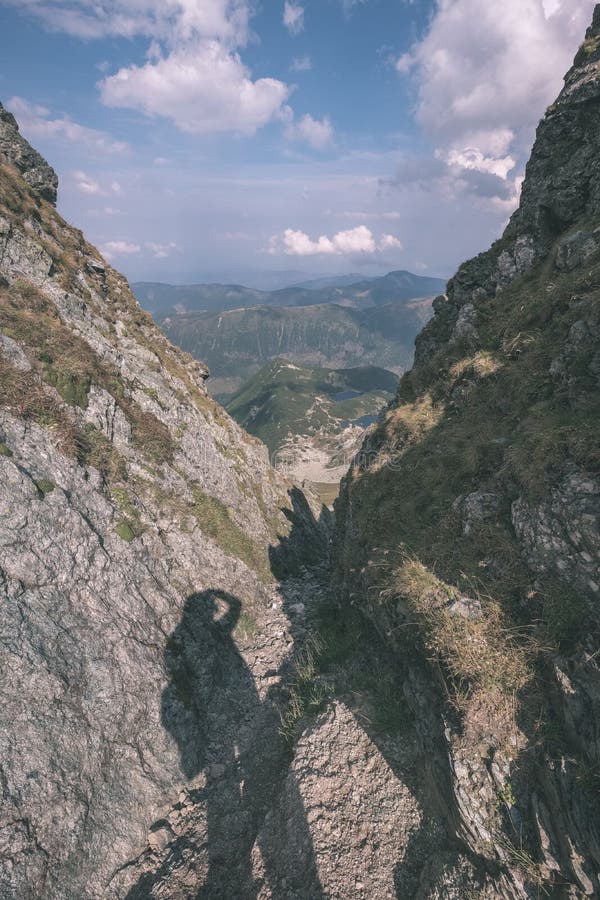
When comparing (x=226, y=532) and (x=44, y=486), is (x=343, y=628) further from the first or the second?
(x=44, y=486)

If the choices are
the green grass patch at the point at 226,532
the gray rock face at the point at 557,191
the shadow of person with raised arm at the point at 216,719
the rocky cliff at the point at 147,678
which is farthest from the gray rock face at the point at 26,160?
the shadow of person with raised arm at the point at 216,719

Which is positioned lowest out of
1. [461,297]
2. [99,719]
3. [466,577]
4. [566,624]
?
[99,719]

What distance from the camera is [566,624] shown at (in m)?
10.7

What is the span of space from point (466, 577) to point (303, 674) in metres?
13.0

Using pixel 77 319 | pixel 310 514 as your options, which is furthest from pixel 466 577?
pixel 310 514

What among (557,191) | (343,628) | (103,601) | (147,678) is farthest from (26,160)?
→ (343,628)

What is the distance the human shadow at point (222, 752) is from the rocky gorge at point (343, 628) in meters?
0.10

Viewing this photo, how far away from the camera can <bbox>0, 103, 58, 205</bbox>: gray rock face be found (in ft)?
128

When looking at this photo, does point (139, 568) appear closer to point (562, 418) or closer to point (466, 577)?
point (466, 577)

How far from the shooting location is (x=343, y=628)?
24672 millimetres

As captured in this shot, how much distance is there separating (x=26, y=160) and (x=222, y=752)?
55.4 m

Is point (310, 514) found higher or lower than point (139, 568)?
higher

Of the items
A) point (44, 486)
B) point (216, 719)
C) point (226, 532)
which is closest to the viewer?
point (44, 486)

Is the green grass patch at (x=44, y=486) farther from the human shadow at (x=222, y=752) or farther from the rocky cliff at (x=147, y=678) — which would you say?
the human shadow at (x=222, y=752)
